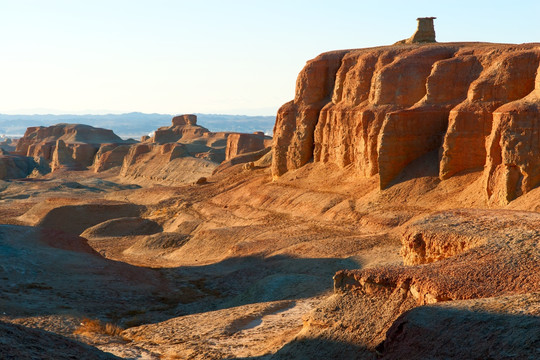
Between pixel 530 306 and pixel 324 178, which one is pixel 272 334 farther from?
pixel 324 178

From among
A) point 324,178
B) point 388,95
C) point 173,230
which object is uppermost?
point 388,95

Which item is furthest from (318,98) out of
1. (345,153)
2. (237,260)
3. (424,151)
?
(237,260)

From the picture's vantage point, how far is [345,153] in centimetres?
3762

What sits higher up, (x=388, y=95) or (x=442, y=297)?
(x=388, y=95)

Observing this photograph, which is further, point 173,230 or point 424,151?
point 173,230

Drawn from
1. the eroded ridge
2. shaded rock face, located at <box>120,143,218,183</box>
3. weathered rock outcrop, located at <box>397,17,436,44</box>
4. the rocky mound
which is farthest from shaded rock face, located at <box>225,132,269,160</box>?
the eroded ridge

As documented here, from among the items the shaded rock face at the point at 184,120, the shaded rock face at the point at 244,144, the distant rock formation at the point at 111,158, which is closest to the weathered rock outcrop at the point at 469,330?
the shaded rock face at the point at 244,144

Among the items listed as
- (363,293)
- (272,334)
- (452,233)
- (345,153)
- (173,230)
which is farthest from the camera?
(173,230)

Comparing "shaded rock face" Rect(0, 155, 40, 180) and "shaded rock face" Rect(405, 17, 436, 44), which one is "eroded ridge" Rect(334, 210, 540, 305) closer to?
"shaded rock face" Rect(405, 17, 436, 44)

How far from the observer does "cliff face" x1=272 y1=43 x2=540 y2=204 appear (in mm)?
26406

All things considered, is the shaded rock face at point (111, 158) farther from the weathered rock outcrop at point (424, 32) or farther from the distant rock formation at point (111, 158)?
the weathered rock outcrop at point (424, 32)

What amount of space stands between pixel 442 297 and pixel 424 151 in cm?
2239

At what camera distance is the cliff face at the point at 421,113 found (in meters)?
26.4

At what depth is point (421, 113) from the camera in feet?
106
